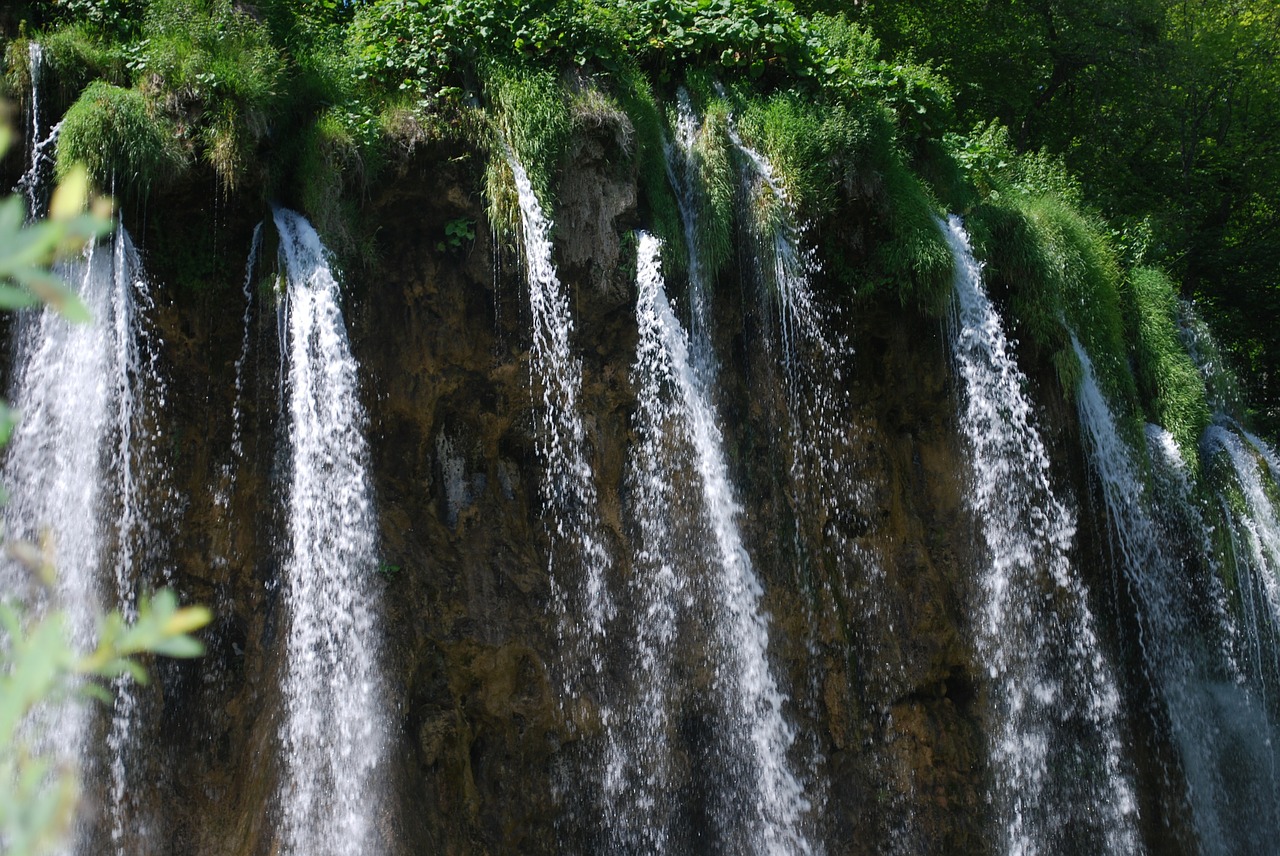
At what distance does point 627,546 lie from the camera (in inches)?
291

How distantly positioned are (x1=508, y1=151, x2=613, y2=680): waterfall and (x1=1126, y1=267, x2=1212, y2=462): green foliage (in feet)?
16.8

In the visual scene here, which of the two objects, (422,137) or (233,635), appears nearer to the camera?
(233,635)

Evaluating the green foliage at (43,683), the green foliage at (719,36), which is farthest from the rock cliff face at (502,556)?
the green foliage at (43,683)

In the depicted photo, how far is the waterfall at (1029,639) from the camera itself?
304 inches

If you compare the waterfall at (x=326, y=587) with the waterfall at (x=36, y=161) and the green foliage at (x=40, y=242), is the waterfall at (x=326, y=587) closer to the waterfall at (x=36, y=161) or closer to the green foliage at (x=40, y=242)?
the waterfall at (x=36, y=161)

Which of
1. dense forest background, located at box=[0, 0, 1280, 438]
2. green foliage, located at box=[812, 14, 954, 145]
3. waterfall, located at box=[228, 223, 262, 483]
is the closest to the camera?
dense forest background, located at box=[0, 0, 1280, 438]

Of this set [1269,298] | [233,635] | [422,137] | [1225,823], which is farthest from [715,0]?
[1269,298]

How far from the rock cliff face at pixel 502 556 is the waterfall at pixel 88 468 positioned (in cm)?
27

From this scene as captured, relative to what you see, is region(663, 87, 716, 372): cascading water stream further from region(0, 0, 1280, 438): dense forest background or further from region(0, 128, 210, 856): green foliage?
region(0, 128, 210, 856): green foliage

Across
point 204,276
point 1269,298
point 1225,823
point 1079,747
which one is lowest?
point 1225,823

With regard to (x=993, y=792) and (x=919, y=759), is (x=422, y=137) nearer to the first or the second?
(x=919, y=759)

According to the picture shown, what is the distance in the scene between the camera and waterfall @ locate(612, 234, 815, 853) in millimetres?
7211

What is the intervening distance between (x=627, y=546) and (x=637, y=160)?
263cm

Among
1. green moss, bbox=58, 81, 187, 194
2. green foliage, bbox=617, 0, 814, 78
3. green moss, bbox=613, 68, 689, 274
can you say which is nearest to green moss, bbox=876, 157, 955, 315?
green foliage, bbox=617, 0, 814, 78
